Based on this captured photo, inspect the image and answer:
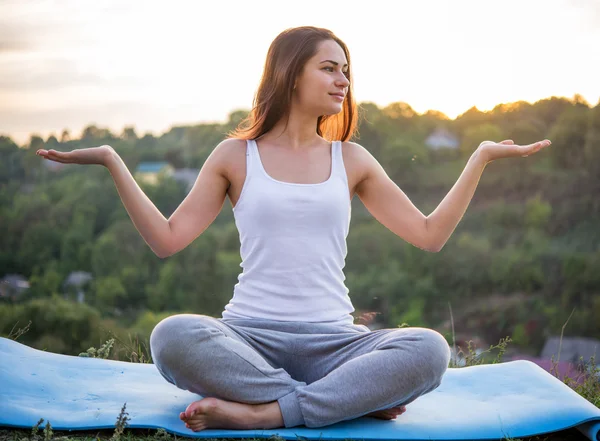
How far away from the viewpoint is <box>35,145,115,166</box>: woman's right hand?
2342mm

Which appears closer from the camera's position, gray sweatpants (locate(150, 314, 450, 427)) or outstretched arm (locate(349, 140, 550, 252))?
gray sweatpants (locate(150, 314, 450, 427))

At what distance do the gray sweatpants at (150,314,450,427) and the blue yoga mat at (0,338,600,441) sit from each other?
0.08m

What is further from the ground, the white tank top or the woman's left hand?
the woman's left hand

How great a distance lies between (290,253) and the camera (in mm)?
2529

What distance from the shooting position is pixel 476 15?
1482 cm

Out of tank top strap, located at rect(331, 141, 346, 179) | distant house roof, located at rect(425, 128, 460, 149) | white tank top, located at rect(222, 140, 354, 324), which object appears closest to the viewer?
white tank top, located at rect(222, 140, 354, 324)

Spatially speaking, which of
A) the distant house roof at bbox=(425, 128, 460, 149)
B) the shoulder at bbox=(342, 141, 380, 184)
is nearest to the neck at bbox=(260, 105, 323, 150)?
the shoulder at bbox=(342, 141, 380, 184)

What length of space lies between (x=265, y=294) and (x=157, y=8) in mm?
12966

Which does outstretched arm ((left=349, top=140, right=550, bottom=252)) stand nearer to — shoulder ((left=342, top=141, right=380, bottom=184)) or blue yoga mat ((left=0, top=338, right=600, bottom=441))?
shoulder ((left=342, top=141, right=380, bottom=184))

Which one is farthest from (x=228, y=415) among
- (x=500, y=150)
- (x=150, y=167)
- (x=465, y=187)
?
(x=150, y=167)

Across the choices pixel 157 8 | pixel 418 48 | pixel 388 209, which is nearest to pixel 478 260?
pixel 418 48

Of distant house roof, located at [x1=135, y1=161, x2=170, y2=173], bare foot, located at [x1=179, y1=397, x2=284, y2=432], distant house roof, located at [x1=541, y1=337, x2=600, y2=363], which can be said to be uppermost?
bare foot, located at [x1=179, y1=397, x2=284, y2=432]

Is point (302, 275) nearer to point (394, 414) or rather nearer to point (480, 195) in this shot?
point (394, 414)

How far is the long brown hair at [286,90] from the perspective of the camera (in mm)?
2719
